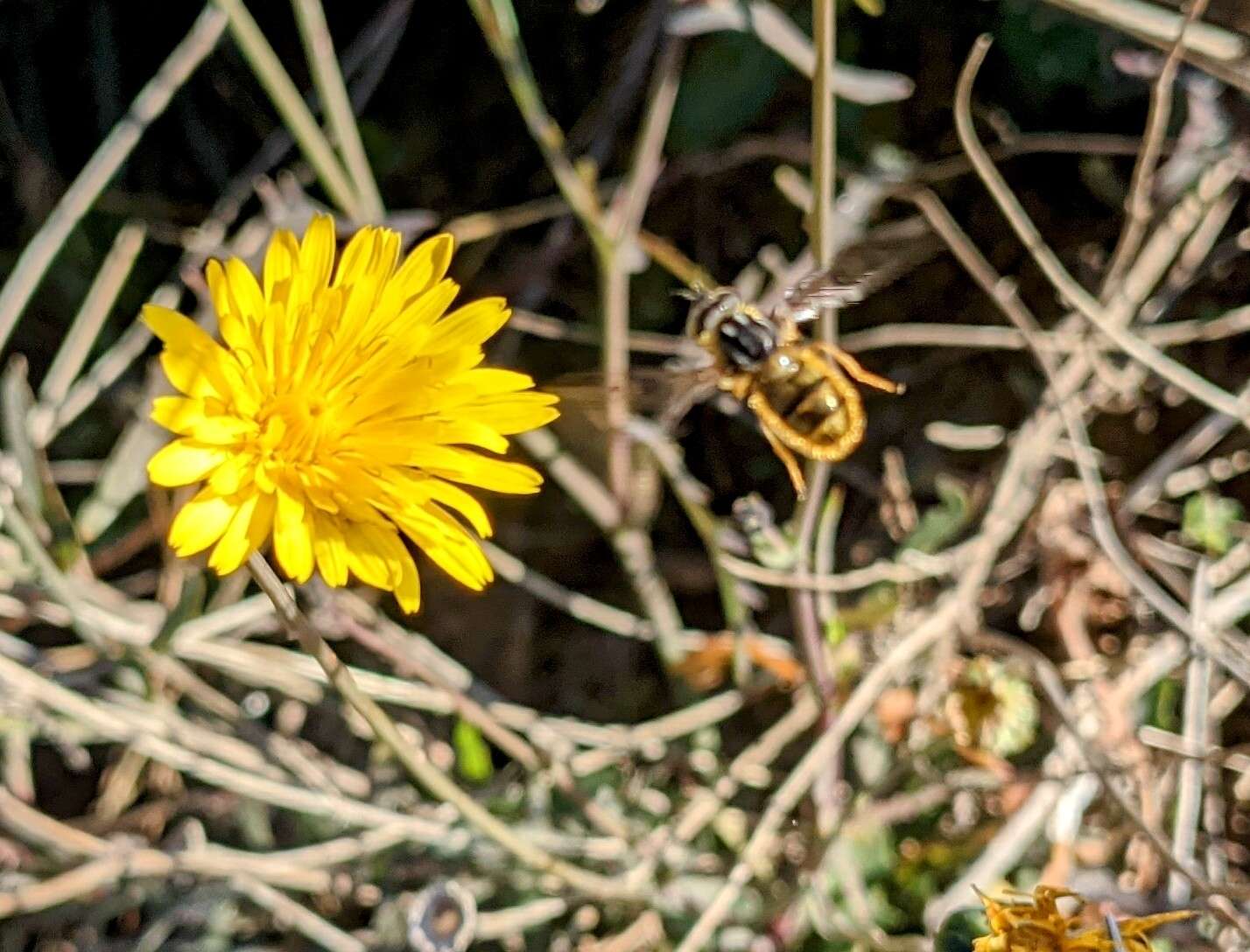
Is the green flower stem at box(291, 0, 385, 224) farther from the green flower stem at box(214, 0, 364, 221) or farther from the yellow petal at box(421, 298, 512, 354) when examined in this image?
the yellow petal at box(421, 298, 512, 354)

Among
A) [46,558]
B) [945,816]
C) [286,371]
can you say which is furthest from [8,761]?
[945,816]

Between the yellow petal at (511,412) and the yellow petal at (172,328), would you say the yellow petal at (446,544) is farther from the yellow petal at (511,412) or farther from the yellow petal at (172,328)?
the yellow petal at (172,328)

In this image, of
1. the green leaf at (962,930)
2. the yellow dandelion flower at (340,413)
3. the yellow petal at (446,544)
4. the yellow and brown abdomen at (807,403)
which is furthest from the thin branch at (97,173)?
the green leaf at (962,930)

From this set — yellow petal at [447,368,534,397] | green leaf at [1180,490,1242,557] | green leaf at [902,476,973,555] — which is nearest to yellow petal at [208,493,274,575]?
yellow petal at [447,368,534,397]

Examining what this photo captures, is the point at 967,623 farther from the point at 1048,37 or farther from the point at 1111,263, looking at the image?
the point at 1048,37

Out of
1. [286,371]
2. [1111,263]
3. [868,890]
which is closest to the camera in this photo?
[286,371]

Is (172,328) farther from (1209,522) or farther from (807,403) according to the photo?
(1209,522)

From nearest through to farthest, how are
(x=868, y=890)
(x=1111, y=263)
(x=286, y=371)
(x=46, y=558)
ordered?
(x=286, y=371)
(x=46, y=558)
(x=868, y=890)
(x=1111, y=263)
